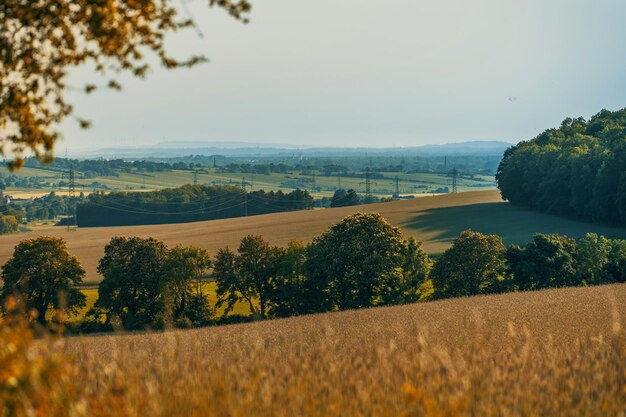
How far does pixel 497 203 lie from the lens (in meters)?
116

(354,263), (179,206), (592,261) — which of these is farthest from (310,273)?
(179,206)

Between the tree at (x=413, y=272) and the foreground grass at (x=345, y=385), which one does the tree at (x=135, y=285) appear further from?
the foreground grass at (x=345, y=385)

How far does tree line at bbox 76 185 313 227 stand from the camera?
13488 centimetres

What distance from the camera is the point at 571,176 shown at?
95625mm

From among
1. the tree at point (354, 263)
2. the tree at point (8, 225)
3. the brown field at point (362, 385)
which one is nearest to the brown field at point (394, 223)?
the tree at point (8, 225)

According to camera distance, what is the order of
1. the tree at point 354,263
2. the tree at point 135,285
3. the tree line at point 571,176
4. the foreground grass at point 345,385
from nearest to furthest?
1. the foreground grass at point 345,385
2. the tree at point 354,263
3. the tree at point 135,285
4. the tree line at point 571,176

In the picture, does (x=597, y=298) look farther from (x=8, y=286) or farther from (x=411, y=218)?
(x=411, y=218)

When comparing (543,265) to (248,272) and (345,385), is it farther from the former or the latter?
(345,385)

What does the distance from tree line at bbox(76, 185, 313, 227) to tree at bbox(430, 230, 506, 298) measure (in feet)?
265

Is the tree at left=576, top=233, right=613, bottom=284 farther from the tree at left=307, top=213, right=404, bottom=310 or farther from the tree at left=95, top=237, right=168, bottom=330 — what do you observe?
the tree at left=95, top=237, right=168, bottom=330

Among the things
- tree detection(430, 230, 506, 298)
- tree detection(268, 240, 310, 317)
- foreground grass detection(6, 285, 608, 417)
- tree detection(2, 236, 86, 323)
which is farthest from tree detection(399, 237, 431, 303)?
foreground grass detection(6, 285, 608, 417)

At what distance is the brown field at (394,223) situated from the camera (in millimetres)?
90438

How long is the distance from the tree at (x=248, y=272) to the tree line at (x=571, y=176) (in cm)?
4179

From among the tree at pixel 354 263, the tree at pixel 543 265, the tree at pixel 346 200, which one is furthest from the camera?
the tree at pixel 346 200
